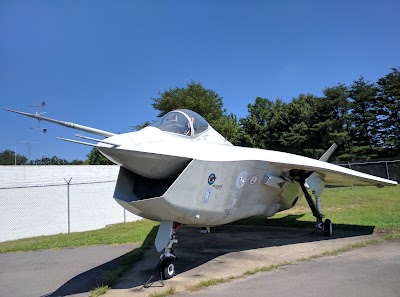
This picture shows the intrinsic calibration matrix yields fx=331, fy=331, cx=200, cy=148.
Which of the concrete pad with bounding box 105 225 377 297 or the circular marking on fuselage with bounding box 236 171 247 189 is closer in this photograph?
the concrete pad with bounding box 105 225 377 297

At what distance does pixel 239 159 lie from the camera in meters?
7.17

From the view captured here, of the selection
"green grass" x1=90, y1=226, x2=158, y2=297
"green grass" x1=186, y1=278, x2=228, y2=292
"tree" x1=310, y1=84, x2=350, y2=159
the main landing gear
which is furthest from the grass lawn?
"tree" x1=310, y1=84, x2=350, y2=159

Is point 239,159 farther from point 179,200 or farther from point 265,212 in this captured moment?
point 265,212

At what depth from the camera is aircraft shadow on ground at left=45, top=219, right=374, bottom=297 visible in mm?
6469

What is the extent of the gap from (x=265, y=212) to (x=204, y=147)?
3966 millimetres

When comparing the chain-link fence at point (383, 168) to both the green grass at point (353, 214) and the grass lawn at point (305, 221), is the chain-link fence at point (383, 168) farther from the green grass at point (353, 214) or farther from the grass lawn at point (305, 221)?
the grass lawn at point (305, 221)

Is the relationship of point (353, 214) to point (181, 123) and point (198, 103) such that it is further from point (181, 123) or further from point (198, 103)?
point (198, 103)

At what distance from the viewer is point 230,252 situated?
8.56 meters

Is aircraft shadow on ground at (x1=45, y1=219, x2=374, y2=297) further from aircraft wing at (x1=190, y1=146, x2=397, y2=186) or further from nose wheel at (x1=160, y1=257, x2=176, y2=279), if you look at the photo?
aircraft wing at (x1=190, y1=146, x2=397, y2=186)

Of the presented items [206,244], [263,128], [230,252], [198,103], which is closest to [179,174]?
[230,252]

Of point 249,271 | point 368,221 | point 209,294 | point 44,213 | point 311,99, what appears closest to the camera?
point 209,294

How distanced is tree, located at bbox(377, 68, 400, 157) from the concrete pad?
3151cm

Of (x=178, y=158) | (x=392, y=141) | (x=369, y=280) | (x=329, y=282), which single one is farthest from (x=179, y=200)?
(x=392, y=141)

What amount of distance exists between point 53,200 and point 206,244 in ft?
34.2
